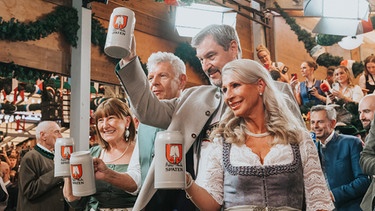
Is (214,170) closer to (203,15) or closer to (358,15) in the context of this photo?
(358,15)

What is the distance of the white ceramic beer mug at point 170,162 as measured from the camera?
5.04 ft

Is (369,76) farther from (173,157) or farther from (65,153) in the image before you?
(173,157)

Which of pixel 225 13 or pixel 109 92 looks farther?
pixel 109 92

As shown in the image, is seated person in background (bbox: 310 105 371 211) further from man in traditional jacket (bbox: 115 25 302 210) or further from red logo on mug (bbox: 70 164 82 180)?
red logo on mug (bbox: 70 164 82 180)

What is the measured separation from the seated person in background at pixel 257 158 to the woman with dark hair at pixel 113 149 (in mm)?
961

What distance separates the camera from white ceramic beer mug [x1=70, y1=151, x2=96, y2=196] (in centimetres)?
194

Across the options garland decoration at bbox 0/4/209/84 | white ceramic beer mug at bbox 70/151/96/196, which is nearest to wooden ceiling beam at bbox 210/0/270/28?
garland decoration at bbox 0/4/209/84

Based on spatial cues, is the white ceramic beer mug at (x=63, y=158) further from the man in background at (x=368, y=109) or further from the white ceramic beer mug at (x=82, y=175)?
the man in background at (x=368, y=109)

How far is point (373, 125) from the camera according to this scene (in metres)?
2.49

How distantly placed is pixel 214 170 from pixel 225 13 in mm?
5224

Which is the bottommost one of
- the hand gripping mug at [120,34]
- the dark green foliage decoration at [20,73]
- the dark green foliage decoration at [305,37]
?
→ the hand gripping mug at [120,34]

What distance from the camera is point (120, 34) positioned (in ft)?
6.18

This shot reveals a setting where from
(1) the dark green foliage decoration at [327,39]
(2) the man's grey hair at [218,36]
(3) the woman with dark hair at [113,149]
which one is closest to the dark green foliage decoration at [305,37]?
(1) the dark green foliage decoration at [327,39]

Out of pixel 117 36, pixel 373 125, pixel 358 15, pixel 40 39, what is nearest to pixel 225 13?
pixel 358 15
